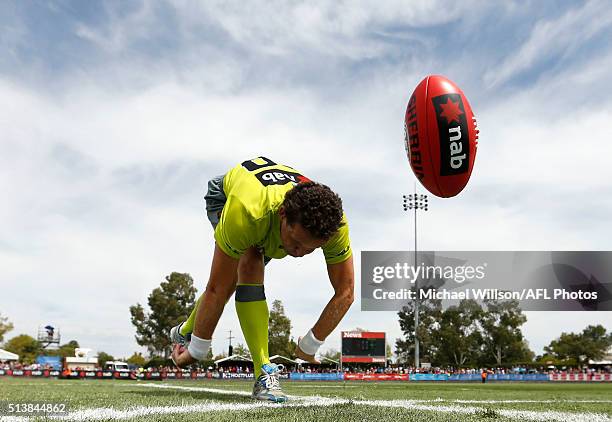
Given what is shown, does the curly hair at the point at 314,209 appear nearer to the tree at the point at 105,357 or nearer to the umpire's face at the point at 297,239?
the umpire's face at the point at 297,239

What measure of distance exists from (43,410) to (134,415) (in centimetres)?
63

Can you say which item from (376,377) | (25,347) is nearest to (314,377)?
(376,377)

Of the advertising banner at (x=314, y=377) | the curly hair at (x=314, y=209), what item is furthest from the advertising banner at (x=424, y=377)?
the curly hair at (x=314, y=209)

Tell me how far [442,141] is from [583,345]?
83.4m

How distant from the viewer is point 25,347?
81.9m

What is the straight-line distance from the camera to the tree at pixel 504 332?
64.0 m

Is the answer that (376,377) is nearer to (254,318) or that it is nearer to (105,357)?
(254,318)

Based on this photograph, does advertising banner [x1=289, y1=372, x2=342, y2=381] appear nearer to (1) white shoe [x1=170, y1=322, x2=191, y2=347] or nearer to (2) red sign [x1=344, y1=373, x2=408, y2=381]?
(2) red sign [x1=344, y1=373, x2=408, y2=381]

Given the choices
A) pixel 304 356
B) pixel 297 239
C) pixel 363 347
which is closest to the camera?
pixel 297 239

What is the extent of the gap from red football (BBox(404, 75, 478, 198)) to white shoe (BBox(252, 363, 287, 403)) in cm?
268

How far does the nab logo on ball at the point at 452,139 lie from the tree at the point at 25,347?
8571 cm

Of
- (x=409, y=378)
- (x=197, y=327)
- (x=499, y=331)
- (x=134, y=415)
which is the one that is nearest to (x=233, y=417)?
(x=134, y=415)

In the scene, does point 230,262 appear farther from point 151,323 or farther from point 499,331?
point 499,331

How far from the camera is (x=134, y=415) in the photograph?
2.85 m
